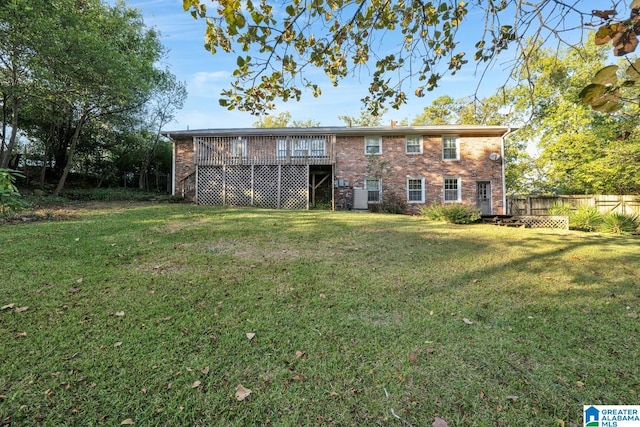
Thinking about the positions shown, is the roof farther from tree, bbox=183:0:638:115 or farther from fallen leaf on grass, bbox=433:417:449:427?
fallen leaf on grass, bbox=433:417:449:427

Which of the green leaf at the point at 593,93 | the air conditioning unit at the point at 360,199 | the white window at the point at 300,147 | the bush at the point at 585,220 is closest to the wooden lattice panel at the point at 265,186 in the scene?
the white window at the point at 300,147

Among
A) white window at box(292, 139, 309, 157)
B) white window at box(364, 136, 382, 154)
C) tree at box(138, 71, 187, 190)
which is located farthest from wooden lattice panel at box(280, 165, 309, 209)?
tree at box(138, 71, 187, 190)

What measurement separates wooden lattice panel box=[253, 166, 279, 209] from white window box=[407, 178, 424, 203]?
21.7 feet

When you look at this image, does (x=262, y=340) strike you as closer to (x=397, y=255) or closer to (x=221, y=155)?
(x=397, y=255)

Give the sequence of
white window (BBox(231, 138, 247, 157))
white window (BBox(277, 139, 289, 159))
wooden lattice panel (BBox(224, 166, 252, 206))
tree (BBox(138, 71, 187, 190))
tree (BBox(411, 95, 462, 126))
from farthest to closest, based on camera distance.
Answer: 1. tree (BBox(411, 95, 462, 126))
2. tree (BBox(138, 71, 187, 190))
3. white window (BBox(277, 139, 289, 159))
4. white window (BBox(231, 138, 247, 157))
5. wooden lattice panel (BBox(224, 166, 252, 206))

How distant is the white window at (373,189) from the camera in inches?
597

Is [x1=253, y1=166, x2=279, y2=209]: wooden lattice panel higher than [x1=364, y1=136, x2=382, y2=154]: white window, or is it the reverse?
[x1=364, y1=136, x2=382, y2=154]: white window

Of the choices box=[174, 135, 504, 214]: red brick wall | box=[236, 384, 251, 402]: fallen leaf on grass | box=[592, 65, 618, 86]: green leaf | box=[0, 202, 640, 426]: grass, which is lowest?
box=[236, 384, 251, 402]: fallen leaf on grass

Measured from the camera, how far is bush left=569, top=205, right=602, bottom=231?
10938 mm

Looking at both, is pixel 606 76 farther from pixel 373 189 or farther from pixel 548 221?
pixel 373 189

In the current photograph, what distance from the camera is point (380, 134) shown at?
15.1m

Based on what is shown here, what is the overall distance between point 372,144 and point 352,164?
1.47m

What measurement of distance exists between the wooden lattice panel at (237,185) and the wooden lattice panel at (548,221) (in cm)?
1155

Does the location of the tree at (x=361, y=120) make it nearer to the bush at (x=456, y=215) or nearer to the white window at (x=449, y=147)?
the white window at (x=449, y=147)
